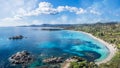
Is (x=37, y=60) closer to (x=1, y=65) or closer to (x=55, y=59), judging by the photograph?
(x=55, y=59)

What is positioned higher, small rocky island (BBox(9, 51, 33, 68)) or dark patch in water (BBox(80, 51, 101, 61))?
small rocky island (BBox(9, 51, 33, 68))

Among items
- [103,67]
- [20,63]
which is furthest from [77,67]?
[20,63]

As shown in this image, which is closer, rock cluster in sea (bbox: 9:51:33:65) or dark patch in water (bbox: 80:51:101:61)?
rock cluster in sea (bbox: 9:51:33:65)

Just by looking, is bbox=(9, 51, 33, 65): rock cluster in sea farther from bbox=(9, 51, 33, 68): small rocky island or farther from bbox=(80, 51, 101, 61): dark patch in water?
bbox=(80, 51, 101, 61): dark patch in water

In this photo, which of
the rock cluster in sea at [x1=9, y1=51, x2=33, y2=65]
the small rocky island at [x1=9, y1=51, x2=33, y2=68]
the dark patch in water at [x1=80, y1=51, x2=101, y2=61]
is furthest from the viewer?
the dark patch in water at [x1=80, y1=51, x2=101, y2=61]

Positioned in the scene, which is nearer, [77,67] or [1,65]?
[77,67]

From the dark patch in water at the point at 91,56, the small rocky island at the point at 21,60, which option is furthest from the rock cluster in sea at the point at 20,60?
the dark patch in water at the point at 91,56

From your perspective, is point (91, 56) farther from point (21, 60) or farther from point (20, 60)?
point (20, 60)

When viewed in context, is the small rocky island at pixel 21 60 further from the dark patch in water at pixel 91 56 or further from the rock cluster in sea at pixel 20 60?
the dark patch in water at pixel 91 56

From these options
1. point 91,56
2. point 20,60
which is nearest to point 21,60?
point 20,60

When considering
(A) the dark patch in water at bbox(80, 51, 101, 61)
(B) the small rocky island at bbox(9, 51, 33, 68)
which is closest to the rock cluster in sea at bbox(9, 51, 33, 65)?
(B) the small rocky island at bbox(9, 51, 33, 68)

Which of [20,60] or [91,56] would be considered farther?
[91,56]
